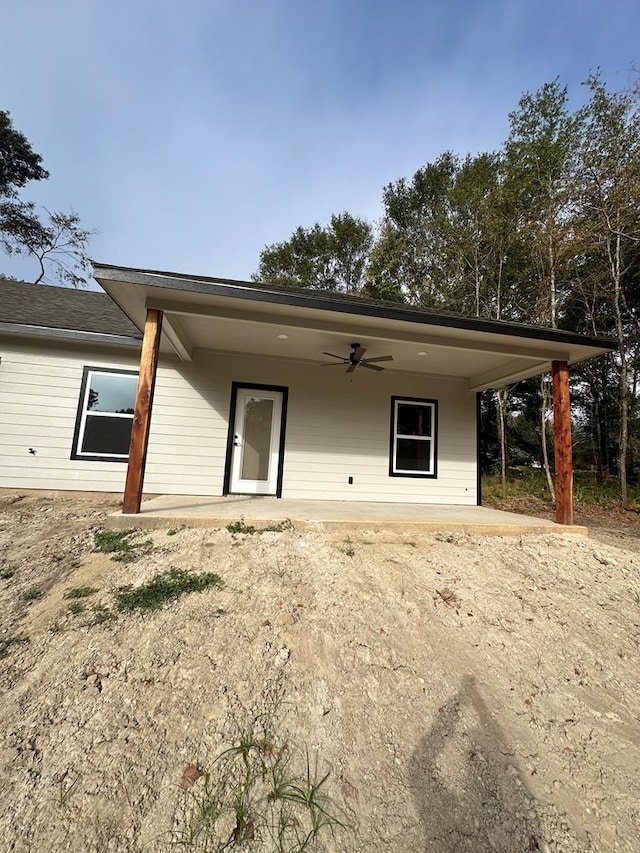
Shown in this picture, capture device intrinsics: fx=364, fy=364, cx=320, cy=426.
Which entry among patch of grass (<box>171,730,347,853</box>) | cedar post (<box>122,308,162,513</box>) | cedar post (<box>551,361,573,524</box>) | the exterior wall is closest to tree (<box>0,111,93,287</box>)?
the exterior wall

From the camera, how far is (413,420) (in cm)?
671

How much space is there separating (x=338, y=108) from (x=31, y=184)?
46.3 feet

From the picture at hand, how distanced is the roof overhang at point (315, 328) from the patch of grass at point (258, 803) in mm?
3559

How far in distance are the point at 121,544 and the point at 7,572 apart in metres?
0.79

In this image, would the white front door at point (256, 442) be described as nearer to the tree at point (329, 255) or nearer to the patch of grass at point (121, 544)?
the patch of grass at point (121, 544)

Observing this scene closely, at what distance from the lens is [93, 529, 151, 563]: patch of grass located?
3.09m

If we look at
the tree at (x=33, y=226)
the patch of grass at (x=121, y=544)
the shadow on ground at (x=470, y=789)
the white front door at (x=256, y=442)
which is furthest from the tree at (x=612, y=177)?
the tree at (x=33, y=226)

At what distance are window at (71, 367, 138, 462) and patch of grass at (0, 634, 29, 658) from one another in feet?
12.4

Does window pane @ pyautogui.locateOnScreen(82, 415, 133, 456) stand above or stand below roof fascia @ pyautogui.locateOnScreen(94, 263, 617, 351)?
below

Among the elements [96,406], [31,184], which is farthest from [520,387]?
[31,184]

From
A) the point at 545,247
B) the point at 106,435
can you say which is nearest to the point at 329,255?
the point at 545,247

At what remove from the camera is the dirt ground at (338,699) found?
1.32 m

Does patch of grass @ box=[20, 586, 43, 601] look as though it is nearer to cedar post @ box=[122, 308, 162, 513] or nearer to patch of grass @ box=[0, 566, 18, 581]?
patch of grass @ box=[0, 566, 18, 581]

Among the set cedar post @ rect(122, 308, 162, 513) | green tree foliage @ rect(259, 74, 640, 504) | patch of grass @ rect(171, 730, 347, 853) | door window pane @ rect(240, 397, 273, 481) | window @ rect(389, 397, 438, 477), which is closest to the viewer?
patch of grass @ rect(171, 730, 347, 853)
